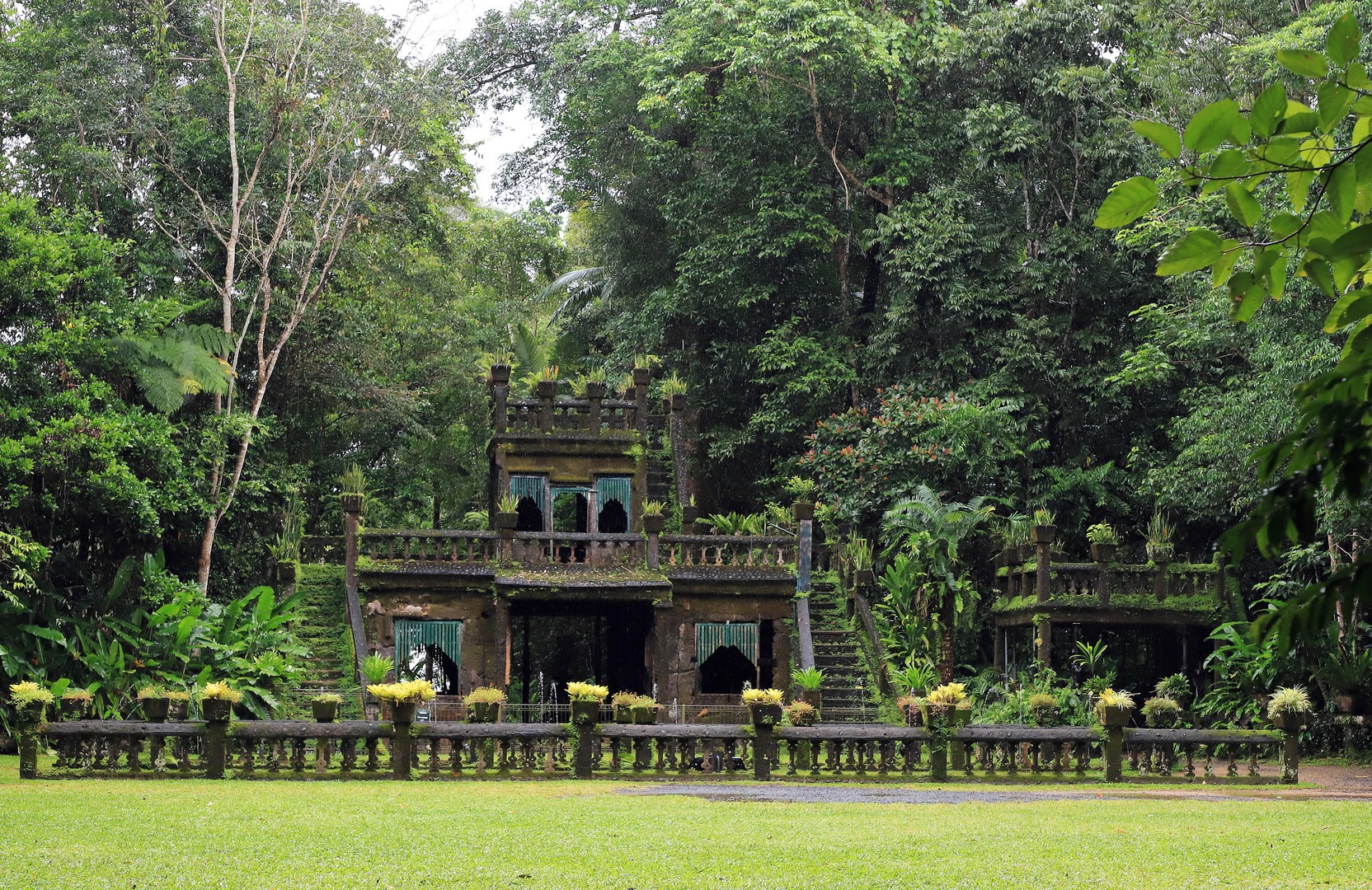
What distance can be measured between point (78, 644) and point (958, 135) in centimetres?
2085


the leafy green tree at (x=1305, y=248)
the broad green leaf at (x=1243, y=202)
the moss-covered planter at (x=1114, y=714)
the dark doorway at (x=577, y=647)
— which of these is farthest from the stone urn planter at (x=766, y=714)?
the broad green leaf at (x=1243, y=202)

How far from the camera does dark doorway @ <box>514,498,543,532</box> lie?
27.4m

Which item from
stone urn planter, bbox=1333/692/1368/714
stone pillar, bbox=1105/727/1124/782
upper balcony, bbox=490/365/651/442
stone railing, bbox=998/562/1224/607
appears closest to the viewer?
stone pillar, bbox=1105/727/1124/782

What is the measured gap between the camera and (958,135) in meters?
30.6

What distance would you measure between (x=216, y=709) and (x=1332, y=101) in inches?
550

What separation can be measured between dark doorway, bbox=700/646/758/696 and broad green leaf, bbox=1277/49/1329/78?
24877mm

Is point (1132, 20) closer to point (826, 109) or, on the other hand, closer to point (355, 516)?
point (826, 109)

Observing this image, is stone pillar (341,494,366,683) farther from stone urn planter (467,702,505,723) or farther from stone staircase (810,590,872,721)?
stone staircase (810,590,872,721)

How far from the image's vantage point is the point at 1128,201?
2982 millimetres

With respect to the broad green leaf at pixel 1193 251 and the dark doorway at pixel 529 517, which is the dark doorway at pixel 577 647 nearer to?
the dark doorway at pixel 529 517

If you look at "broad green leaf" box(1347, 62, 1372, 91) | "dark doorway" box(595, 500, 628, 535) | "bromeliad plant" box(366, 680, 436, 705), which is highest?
"dark doorway" box(595, 500, 628, 535)

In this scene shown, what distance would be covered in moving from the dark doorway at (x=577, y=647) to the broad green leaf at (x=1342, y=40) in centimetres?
2146

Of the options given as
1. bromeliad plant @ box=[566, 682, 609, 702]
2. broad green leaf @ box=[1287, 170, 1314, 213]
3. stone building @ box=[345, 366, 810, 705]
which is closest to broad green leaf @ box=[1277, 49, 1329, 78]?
broad green leaf @ box=[1287, 170, 1314, 213]

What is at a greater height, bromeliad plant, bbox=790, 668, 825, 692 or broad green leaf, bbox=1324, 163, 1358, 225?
broad green leaf, bbox=1324, 163, 1358, 225
